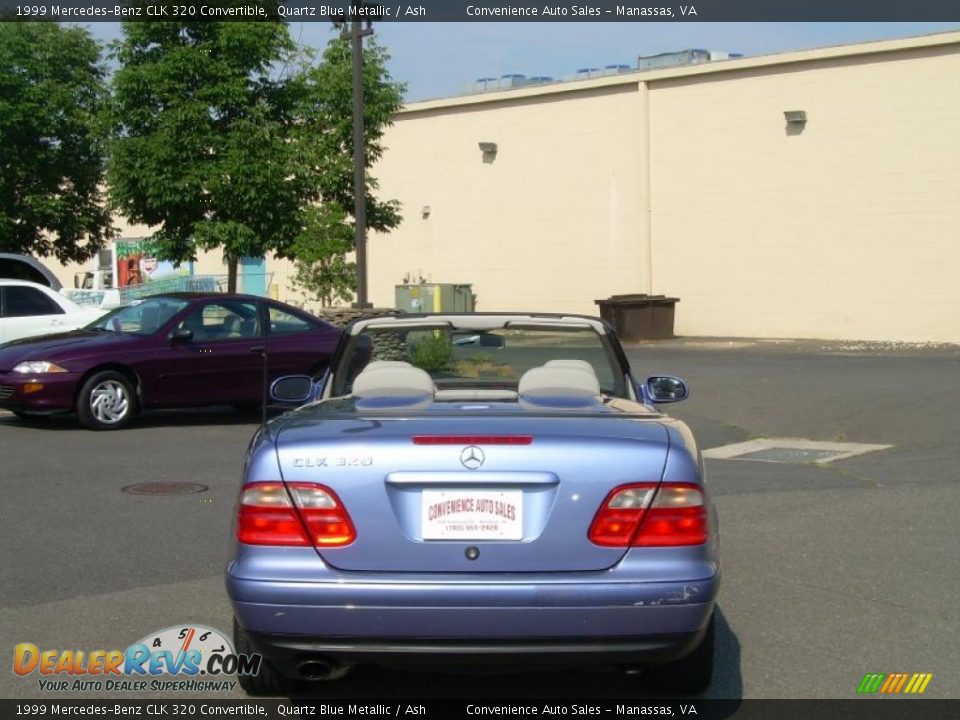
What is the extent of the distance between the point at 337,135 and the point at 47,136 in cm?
628

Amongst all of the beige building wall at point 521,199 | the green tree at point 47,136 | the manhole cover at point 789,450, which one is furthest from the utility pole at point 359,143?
the beige building wall at point 521,199

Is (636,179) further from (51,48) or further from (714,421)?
(714,421)

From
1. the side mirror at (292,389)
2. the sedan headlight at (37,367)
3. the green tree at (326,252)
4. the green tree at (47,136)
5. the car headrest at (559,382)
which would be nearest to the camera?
the car headrest at (559,382)

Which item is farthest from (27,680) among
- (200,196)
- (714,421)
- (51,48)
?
(51,48)

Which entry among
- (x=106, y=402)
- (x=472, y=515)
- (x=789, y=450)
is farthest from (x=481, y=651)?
(x=106, y=402)

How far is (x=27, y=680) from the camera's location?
5.66m

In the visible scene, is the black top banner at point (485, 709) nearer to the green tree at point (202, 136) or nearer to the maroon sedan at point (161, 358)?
the maroon sedan at point (161, 358)

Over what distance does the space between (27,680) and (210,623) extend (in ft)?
3.36

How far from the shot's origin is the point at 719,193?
32.3 m

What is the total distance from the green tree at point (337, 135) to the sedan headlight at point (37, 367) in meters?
9.51

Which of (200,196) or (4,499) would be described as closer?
(4,499)

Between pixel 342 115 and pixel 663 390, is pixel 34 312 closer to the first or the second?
pixel 342 115

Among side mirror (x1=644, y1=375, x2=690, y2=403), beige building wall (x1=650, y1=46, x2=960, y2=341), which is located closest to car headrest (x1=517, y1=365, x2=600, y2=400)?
Answer: side mirror (x1=644, y1=375, x2=690, y2=403)

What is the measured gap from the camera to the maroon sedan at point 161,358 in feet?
47.4
